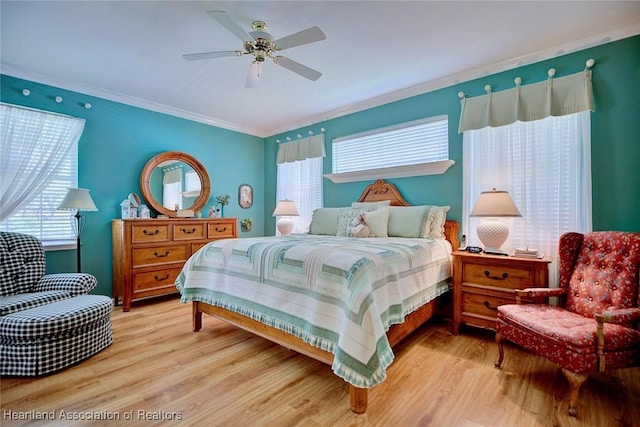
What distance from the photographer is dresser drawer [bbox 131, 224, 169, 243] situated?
3381mm

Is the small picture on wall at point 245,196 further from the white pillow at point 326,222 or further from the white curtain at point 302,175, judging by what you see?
the white pillow at point 326,222

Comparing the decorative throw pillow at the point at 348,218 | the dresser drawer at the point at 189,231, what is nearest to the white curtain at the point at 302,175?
the decorative throw pillow at the point at 348,218

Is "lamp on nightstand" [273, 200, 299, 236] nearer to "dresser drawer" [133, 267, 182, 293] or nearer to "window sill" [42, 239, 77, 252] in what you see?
"dresser drawer" [133, 267, 182, 293]

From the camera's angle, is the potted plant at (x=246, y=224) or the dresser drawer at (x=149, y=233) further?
the potted plant at (x=246, y=224)

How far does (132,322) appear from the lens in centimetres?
294

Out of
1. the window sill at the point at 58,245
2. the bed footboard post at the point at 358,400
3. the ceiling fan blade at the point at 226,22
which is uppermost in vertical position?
the ceiling fan blade at the point at 226,22

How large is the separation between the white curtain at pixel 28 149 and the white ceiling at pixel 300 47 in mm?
446

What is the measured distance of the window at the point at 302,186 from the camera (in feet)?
15.2

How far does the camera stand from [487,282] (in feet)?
8.25

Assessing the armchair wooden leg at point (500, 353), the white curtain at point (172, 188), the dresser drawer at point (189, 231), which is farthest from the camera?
the white curtain at point (172, 188)

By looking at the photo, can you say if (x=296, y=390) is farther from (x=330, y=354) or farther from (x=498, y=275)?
(x=498, y=275)

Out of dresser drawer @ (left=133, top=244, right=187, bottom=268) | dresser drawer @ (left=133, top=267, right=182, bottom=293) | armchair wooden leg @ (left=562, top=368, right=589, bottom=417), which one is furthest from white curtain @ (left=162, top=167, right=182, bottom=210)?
armchair wooden leg @ (left=562, top=368, right=589, bottom=417)

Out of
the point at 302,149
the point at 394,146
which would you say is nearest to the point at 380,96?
the point at 394,146

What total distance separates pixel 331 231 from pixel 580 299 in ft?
7.63
